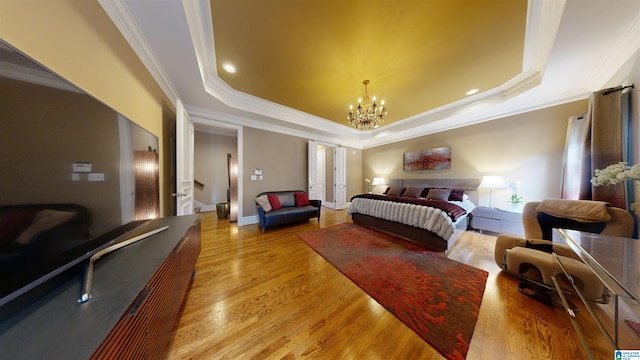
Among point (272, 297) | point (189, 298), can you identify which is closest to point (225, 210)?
point (189, 298)

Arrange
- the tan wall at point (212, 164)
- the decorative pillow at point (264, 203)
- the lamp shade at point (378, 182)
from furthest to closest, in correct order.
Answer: the lamp shade at point (378, 182)
the tan wall at point (212, 164)
the decorative pillow at point (264, 203)

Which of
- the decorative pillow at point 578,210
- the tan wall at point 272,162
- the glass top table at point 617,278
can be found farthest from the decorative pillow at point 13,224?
the decorative pillow at point 578,210

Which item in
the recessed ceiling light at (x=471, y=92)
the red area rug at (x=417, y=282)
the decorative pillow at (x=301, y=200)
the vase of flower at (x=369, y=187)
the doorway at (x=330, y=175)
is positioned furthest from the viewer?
the vase of flower at (x=369, y=187)

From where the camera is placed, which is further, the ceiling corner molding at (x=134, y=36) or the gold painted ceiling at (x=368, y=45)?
the gold painted ceiling at (x=368, y=45)

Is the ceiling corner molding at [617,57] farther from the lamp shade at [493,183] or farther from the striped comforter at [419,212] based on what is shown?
the striped comforter at [419,212]

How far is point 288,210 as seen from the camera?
3.61m

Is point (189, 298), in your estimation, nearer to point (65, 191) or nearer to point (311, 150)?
point (65, 191)

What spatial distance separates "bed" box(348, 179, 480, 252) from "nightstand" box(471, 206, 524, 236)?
148 mm

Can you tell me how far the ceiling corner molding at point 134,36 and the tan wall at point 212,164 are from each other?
2.95 m

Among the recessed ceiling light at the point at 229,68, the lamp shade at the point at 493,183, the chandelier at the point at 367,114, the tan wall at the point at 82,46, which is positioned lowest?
the lamp shade at the point at 493,183

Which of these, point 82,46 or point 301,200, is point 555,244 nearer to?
point 301,200

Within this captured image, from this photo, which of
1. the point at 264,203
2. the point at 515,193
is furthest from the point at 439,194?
the point at 264,203

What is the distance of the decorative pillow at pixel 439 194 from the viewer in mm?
3657

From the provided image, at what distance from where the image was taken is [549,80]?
2424 millimetres
